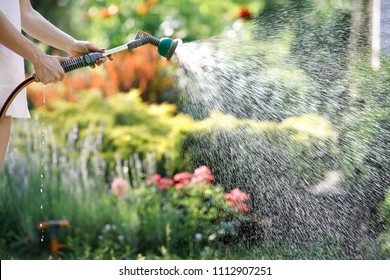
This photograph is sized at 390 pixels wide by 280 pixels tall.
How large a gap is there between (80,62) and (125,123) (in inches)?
74.1

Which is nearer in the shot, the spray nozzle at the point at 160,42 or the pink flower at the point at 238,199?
the spray nozzle at the point at 160,42

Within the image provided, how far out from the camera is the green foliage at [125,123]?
13.3 ft

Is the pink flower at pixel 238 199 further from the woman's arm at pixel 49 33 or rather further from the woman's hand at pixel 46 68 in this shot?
the woman's hand at pixel 46 68

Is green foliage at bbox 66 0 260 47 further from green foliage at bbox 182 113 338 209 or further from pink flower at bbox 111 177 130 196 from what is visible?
pink flower at bbox 111 177 130 196

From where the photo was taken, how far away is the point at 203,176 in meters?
3.85

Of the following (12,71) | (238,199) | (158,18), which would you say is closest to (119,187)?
(238,199)

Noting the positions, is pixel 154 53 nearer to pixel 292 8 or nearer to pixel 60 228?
pixel 292 8

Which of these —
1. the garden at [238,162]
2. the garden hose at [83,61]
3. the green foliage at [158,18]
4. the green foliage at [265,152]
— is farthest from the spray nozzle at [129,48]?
the green foliage at [158,18]

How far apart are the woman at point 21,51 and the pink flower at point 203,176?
1392 mm

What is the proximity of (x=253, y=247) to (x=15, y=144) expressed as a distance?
60.2 inches

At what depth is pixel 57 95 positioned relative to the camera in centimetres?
441

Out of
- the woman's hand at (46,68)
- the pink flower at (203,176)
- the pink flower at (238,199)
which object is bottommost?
the pink flower at (238,199)

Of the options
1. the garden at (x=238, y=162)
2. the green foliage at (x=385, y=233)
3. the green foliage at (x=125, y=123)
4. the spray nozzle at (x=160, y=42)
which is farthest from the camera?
the green foliage at (x=125, y=123)

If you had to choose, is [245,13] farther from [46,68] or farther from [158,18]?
[46,68]
